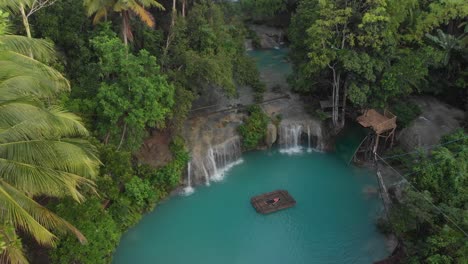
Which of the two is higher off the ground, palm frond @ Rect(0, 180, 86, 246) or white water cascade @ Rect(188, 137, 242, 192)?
palm frond @ Rect(0, 180, 86, 246)

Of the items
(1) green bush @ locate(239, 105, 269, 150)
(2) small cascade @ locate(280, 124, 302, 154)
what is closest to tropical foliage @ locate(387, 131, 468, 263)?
(2) small cascade @ locate(280, 124, 302, 154)

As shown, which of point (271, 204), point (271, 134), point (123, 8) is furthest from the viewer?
point (271, 134)

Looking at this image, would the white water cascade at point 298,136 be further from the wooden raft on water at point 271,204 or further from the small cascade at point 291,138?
the wooden raft on water at point 271,204

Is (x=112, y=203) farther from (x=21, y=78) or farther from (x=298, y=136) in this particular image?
(x=298, y=136)

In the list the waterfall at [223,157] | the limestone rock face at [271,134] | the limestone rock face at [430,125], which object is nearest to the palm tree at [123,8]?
the waterfall at [223,157]

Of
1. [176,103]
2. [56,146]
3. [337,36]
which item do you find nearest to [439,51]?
[337,36]

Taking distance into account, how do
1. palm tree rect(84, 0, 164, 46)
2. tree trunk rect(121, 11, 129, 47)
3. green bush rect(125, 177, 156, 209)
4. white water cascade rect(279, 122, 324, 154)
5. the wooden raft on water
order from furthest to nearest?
1. white water cascade rect(279, 122, 324, 154)
2. the wooden raft on water
3. tree trunk rect(121, 11, 129, 47)
4. green bush rect(125, 177, 156, 209)
5. palm tree rect(84, 0, 164, 46)

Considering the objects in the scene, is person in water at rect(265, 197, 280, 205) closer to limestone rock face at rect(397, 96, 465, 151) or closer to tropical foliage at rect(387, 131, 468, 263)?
tropical foliage at rect(387, 131, 468, 263)

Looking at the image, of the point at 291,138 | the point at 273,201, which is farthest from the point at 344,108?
the point at 273,201
